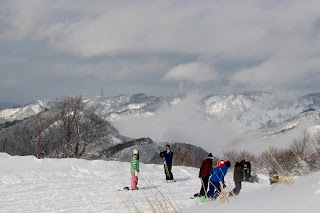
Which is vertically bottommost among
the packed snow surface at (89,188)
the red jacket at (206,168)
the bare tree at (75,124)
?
the packed snow surface at (89,188)

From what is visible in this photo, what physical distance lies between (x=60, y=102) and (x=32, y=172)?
27.0m

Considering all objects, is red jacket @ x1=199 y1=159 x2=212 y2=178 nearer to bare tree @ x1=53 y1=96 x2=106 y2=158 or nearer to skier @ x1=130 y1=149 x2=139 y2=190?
skier @ x1=130 y1=149 x2=139 y2=190

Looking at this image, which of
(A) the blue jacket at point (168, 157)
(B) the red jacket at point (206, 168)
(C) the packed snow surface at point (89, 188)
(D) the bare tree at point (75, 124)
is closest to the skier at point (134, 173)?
(C) the packed snow surface at point (89, 188)

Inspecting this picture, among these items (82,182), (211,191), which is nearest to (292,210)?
(211,191)

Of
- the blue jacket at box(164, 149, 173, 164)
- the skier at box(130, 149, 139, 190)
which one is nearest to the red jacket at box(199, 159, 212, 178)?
the skier at box(130, 149, 139, 190)

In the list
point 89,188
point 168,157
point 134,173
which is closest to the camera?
point 89,188

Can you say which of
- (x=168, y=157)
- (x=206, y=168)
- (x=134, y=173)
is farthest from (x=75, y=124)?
(x=206, y=168)

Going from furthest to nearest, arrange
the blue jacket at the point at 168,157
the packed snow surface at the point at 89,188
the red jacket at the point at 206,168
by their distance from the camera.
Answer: the blue jacket at the point at 168,157 < the red jacket at the point at 206,168 < the packed snow surface at the point at 89,188

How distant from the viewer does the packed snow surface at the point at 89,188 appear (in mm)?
8945

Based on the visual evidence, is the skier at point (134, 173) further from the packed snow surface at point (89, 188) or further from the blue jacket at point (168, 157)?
the blue jacket at point (168, 157)

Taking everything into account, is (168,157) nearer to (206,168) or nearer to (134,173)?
(134,173)

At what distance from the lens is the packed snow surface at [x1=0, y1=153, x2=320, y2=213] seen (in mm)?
8945

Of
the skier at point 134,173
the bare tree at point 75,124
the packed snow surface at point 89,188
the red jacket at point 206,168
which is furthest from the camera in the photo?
the bare tree at point 75,124

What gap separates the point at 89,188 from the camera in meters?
13.0
